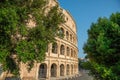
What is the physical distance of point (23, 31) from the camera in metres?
14.9

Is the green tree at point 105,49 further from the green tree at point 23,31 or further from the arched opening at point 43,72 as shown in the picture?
the arched opening at point 43,72

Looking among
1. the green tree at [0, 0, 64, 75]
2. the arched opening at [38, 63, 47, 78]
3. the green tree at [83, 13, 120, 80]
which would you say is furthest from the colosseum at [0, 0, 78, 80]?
the green tree at [83, 13, 120, 80]

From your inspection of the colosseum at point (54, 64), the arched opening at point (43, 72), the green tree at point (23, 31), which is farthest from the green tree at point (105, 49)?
the arched opening at point (43, 72)

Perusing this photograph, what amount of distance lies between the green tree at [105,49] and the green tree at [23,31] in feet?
15.9

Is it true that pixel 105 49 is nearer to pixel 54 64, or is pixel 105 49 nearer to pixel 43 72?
pixel 43 72

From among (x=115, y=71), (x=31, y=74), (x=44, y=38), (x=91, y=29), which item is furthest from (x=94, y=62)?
(x=31, y=74)

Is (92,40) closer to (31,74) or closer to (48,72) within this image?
(31,74)

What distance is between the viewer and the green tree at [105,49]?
10.8 m

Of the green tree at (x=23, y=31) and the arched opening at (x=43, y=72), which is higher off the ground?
the green tree at (x=23, y=31)

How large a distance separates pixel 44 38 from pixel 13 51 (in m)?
2.75

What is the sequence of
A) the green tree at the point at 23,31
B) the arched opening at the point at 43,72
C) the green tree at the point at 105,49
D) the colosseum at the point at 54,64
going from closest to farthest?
the green tree at the point at 105,49 < the green tree at the point at 23,31 < the colosseum at the point at 54,64 < the arched opening at the point at 43,72

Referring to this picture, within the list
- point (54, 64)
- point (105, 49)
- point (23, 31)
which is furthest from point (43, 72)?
point (105, 49)

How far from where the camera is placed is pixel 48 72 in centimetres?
2783

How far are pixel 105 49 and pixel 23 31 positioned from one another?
22.2 feet
